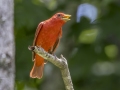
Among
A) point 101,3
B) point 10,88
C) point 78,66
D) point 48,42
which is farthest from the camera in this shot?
point 101,3

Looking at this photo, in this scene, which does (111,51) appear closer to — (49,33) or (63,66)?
(49,33)

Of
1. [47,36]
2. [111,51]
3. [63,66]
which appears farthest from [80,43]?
[63,66]

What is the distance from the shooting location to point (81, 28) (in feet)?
25.2

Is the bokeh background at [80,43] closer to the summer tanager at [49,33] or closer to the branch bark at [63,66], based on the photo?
the summer tanager at [49,33]

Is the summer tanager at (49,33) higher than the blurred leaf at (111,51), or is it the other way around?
the blurred leaf at (111,51)

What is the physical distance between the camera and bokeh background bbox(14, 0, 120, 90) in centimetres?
727

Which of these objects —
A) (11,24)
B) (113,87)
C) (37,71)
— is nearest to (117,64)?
(113,87)

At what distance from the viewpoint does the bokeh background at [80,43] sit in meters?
7.27

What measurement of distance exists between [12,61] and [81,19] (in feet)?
10.1

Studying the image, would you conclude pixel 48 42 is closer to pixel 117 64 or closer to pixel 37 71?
pixel 37 71

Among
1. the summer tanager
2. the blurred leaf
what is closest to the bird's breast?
the summer tanager

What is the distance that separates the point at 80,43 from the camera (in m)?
7.82

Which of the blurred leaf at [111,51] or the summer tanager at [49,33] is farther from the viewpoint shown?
the blurred leaf at [111,51]

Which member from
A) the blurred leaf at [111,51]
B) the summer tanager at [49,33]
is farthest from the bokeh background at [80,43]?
the summer tanager at [49,33]
